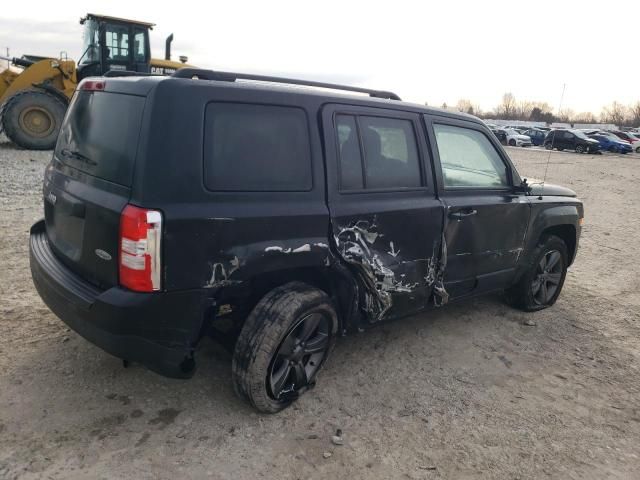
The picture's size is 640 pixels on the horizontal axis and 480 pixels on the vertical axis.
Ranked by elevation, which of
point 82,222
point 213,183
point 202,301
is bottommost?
point 202,301

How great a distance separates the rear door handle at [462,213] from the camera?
3775 mm

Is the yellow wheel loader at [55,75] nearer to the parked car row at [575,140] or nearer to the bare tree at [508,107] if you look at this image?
the parked car row at [575,140]

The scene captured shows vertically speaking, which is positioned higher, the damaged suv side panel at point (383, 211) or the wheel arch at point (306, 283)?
the damaged suv side panel at point (383, 211)

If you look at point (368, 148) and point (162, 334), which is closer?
point (162, 334)

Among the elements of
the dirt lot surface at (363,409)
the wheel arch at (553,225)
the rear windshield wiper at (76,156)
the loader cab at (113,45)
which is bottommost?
the dirt lot surface at (363,409)

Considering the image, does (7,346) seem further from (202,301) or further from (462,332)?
(462,332)

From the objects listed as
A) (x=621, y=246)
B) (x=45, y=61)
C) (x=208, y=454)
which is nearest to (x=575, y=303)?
(x=621, y=246)

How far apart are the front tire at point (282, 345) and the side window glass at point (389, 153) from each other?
34.3 inches

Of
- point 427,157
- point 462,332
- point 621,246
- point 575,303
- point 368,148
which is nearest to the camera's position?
point 368,148

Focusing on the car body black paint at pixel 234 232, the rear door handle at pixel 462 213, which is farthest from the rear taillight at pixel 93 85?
the rear door handle at pixel 462 213

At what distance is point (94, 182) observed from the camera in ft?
9.15

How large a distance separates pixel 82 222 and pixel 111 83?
0.78 meters

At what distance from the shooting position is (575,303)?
5.34 m

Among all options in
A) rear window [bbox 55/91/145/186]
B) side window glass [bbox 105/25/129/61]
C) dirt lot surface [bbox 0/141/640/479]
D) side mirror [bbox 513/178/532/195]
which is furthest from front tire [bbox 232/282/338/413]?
side window glass [bbox 105/25/129/61]
